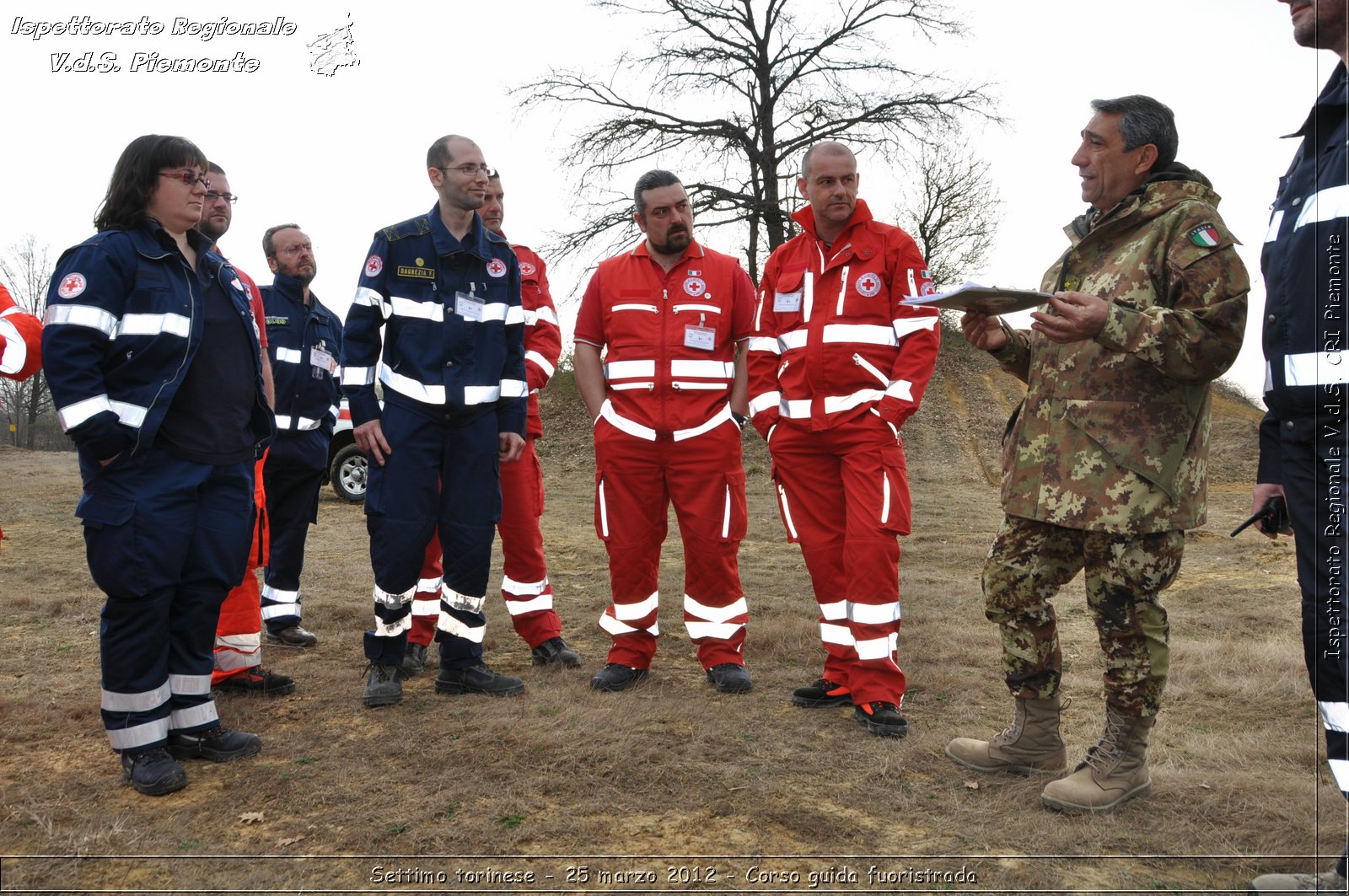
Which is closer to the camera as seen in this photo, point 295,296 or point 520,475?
point 520,475

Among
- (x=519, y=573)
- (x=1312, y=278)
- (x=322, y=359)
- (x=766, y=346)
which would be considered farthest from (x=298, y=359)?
(x=1312, y=278)

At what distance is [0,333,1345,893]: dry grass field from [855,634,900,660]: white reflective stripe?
30 cm

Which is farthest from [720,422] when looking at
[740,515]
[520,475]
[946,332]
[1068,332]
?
[946,332]

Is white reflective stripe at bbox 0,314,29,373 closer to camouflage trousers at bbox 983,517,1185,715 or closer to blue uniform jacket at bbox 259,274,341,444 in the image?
blue uniform jacket at bbox 259,274,341,444

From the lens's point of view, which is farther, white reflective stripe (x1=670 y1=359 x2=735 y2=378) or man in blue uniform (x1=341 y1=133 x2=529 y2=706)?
white reflective stripe (x1=670 y1=359 x2=735 y2=378)

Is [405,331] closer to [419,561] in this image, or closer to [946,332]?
[419,561]

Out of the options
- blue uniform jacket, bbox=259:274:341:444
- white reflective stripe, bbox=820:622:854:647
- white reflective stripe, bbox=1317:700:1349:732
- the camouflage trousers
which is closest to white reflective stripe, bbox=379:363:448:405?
blue uniform jacket, bbox=259:274:341:444

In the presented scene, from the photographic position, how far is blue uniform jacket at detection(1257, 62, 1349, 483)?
235 centimetres

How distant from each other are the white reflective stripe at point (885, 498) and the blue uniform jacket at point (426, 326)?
71.5 inches

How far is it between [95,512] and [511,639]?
279 centimetres

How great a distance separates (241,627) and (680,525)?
213 cm

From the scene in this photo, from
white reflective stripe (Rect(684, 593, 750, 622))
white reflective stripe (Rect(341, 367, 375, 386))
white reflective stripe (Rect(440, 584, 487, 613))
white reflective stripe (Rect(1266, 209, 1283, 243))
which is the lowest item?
white reflective stripe (Rect(684, 593, 750, 622))

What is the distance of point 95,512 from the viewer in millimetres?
3256

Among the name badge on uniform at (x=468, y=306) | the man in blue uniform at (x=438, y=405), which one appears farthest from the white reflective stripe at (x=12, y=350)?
the name badge on uniform at (x=468, y=306)
